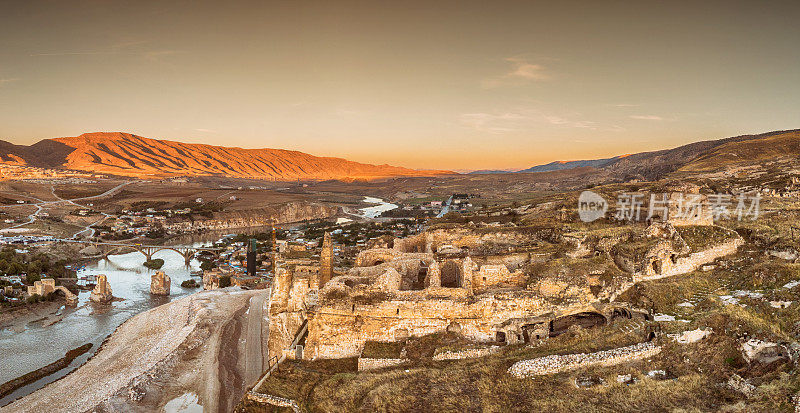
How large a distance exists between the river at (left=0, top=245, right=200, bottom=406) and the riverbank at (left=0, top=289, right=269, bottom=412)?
1482 mm

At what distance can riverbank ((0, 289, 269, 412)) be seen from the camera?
62.3 feet

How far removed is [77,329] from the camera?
30359mm

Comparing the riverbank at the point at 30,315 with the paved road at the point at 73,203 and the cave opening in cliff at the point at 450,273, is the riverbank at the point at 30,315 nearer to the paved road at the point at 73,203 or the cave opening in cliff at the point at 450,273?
the cave opening in cliff at the point at 450,273

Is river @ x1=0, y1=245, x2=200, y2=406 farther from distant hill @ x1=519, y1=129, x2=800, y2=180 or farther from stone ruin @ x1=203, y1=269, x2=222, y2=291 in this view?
distant hill @ x1=519, y1=129, x2=800, y2=180

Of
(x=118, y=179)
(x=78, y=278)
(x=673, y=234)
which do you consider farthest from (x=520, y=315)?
(x=118, y=179)

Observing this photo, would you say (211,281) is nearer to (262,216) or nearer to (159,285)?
(159,285)

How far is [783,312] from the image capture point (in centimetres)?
982

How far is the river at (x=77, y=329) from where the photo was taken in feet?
79.2

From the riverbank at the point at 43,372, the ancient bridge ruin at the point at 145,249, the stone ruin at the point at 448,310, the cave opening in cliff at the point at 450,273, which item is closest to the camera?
the stone ruin at the point at 448,310

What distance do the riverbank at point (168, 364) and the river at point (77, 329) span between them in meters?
1.48

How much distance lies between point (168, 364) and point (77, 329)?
530 inches

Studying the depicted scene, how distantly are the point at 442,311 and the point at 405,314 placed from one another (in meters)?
1.19

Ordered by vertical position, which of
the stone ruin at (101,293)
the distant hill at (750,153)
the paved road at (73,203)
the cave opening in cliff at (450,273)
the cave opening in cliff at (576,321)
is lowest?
the stone ruin at (101,293)

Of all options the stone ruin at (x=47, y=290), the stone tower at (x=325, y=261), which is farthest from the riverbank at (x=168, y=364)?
the stone ruin at (x=47, y=290)
